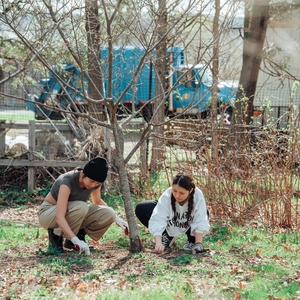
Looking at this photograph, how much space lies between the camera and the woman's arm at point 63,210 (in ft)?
16.9

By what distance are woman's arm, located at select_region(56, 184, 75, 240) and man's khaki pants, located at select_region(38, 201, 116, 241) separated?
192 millimetres

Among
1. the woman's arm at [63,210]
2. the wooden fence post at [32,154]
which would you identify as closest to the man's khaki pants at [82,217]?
the woman's arm at [63,210]

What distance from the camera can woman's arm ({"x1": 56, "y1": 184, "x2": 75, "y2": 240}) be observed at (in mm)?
5160

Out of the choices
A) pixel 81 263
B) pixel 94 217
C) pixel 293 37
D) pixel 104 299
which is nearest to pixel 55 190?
pixel 94 217

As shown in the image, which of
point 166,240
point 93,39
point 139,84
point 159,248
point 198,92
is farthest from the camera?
point 198,92

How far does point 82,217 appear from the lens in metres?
5.45

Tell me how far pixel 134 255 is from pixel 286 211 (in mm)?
2313

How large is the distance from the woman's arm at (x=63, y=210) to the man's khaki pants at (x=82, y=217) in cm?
19

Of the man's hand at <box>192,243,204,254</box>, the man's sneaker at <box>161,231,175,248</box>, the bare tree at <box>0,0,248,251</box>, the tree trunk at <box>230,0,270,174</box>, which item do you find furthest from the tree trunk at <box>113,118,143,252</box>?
the tree trunk at <box>230,0,270,174</box>

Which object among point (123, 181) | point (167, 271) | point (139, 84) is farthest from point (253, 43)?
point (167, 271)

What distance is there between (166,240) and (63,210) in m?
1.19

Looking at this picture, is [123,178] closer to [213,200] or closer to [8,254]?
[8,254]

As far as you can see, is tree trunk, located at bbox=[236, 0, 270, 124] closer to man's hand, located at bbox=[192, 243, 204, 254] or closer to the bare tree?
the bare tree

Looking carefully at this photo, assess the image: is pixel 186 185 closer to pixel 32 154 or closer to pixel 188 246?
pixel 188 246
